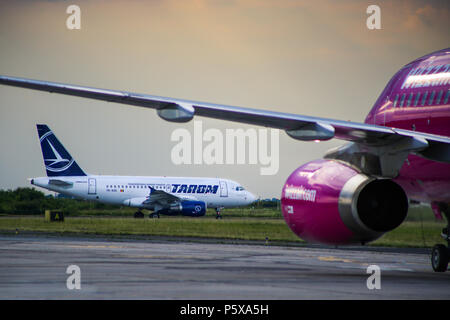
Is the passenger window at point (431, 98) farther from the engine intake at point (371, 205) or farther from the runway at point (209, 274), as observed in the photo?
the runway at point (209, 274)

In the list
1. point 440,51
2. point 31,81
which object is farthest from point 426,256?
point 31,81

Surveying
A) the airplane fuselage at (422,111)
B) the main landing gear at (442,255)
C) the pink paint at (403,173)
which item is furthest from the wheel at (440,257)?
the airplane fuselage at (422,111)

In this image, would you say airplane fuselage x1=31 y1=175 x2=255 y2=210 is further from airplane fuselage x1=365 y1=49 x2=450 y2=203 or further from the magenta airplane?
airplane fuselage x1=365 y1=49 x2=450 y2=203

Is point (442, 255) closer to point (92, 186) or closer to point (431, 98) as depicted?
point (431, 98)

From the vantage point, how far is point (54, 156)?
53250 mm

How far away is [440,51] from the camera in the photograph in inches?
473

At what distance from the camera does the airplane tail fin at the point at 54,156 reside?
173 ft

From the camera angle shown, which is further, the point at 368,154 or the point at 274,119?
the point at 368,154

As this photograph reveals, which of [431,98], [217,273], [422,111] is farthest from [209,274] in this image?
[431,98]

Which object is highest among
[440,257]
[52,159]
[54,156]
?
[54,156]

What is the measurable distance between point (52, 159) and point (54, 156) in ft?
0.86

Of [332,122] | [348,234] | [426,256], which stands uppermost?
[332,122]

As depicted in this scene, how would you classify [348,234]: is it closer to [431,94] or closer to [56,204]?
[431,94]
